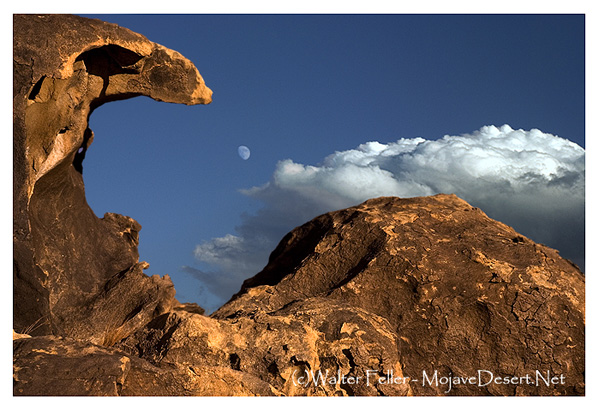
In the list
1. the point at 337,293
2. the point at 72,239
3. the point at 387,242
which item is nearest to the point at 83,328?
the point at 72,239

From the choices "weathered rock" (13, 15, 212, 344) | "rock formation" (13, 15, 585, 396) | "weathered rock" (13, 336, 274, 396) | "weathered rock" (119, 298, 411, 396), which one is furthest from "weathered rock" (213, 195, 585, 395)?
"weathered rock" (13, 15, 212, 344)

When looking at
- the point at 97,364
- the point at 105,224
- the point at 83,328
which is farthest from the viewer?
the point at 105,224

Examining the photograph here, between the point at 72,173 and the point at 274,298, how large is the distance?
359cm

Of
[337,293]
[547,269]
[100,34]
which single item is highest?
[100,34]

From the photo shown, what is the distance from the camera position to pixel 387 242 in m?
6.93

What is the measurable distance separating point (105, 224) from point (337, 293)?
4.25 m

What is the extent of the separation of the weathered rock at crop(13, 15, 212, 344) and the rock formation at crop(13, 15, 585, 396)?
2cm

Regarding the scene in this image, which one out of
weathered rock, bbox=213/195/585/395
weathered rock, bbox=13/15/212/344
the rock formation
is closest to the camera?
the rock formation

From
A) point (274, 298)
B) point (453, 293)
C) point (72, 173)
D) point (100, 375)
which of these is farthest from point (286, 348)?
point (72, 173)

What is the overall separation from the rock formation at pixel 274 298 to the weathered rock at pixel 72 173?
0.02m

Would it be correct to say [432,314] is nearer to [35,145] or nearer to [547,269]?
[547,269]

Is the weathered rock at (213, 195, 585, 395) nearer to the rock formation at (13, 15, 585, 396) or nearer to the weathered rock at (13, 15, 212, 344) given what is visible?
the rock formation at (13, 15, 585, 396)

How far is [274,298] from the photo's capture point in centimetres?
684

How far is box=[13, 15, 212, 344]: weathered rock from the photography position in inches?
234
